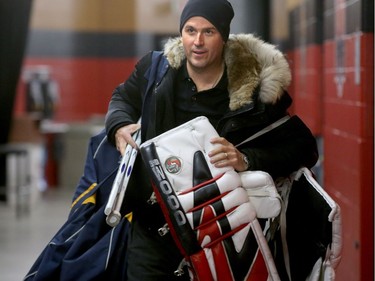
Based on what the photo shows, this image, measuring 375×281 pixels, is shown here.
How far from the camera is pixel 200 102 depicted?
3029 millimetres

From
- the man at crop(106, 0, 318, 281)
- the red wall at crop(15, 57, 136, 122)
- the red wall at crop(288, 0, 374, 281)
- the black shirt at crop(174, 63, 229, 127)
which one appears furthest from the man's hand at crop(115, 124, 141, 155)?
the red wall at crop(15, 57, 136, 122)

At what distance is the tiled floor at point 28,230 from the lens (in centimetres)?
638

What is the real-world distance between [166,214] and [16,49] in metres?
5.96

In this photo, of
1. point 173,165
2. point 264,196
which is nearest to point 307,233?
point 264,196

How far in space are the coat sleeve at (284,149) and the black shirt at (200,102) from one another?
0.15 m

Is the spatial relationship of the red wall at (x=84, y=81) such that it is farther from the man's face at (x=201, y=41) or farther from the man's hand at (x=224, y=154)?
the man's hand at (x=224, y=154)

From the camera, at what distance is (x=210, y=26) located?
2965 millimetres

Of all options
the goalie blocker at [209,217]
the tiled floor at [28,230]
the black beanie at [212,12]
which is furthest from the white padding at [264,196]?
the tiled floor at [28,230]

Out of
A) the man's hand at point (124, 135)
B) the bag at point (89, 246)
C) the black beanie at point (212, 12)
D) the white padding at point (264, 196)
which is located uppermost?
the black beanie at point (212, 12)

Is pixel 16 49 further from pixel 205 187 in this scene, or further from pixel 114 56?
pixel 205 187

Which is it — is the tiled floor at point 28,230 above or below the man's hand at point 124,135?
below

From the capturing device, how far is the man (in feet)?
9.70

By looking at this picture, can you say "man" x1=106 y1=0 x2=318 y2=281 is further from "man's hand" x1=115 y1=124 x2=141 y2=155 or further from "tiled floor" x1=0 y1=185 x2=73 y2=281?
"tiled floor" x1=0 y1=185 x2=73 y2=281

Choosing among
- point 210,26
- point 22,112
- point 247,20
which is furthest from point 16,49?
point 210,26
